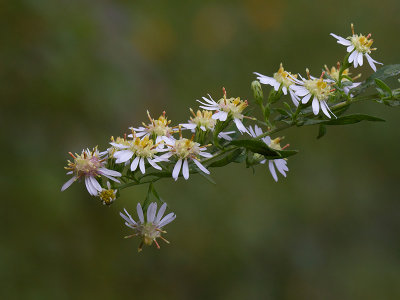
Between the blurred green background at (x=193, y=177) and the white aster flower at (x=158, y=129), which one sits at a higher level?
the blurred green background at (x=193, y=177)

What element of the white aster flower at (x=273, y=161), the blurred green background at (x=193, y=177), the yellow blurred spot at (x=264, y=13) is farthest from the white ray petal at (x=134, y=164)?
the yellow blurred spot at (x=264, y=13)

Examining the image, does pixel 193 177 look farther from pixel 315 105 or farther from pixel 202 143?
pixel 315 105

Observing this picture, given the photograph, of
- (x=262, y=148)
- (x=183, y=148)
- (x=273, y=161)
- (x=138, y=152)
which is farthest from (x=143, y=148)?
(x=273, y=161)

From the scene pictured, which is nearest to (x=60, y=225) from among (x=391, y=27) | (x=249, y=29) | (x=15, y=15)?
(x=15, y=15)

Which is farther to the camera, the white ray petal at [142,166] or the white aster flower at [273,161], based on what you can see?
the white aster flower at [273,161]

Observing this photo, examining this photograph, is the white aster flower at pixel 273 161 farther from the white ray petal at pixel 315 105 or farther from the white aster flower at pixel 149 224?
the white aster flower at pixel 149 224

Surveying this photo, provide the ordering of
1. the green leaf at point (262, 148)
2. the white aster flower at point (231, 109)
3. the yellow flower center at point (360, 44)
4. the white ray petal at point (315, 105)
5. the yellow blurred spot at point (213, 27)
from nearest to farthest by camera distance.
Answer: the green leaf at point (262, 148) → the white ray petal at point (315, 105) → the white aster flower at point (231, 109) → the yellow flower center at point (360, 44) → the yellow blurred spot at point (213, 27)
